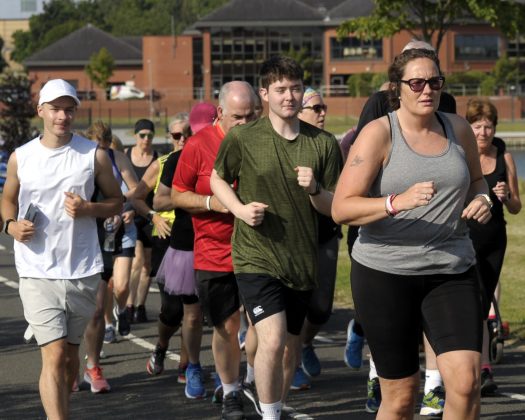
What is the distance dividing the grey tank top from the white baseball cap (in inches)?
81.5

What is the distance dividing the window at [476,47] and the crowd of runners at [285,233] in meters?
89.7

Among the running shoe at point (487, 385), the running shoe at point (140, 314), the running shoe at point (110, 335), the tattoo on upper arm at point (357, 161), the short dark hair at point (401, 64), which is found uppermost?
the short dark hair at point (401, 64)

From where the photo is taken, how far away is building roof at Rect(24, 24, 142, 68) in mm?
120188

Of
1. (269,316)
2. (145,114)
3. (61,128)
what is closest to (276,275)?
(269,316)

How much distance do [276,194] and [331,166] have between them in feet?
1.32

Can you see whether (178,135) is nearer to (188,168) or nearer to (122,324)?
(122,324)

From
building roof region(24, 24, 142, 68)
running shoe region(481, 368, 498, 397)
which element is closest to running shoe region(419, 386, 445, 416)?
running shoe region(481, 368, 498, 397)

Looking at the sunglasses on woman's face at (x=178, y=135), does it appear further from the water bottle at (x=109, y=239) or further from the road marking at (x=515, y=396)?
the road marking at (x=515, y=396)

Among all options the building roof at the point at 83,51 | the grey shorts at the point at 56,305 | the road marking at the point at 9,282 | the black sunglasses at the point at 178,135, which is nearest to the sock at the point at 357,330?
the black sunglasses at the point at 178,135

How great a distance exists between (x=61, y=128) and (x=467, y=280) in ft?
8.22

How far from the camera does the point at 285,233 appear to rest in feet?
24.4

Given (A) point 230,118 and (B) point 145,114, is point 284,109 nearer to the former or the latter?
(A) point 230,118

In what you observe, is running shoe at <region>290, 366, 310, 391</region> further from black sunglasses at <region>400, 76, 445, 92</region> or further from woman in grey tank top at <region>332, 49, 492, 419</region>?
black sunglasses at <region>400, 76, 445, 92</region>

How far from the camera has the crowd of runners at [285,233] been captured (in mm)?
6047
